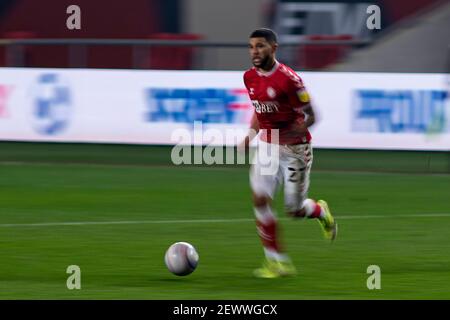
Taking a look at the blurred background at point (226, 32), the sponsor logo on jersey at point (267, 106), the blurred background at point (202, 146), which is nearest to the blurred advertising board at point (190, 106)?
the blurred background at point (202, 146)

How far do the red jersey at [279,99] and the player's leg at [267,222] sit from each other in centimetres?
41

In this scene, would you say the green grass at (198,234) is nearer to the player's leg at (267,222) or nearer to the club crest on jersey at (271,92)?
the player's leg at (267,222)

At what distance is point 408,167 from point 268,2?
12373 mm

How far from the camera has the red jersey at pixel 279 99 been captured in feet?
38.1

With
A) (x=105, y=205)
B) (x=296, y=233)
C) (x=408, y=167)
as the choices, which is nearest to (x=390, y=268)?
(x=296, y=233)

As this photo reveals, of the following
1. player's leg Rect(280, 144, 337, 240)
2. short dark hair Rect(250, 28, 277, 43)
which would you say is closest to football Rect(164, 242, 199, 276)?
player's leg Rect(280, 144, 337, 240)

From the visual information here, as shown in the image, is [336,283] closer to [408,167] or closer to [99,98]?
[408,167]

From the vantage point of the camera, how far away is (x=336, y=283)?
11.2 m

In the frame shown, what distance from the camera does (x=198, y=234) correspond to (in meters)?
14.2

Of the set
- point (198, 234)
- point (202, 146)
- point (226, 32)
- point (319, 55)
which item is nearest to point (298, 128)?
point (198, 234)

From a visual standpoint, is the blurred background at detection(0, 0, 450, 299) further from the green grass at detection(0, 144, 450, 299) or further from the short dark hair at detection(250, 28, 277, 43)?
the short dark hair at detection(250, 28, 277, 43)

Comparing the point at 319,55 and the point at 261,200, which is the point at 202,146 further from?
the point at 261,200

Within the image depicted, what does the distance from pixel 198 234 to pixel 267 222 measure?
2.74m

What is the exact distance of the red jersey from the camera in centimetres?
1162
